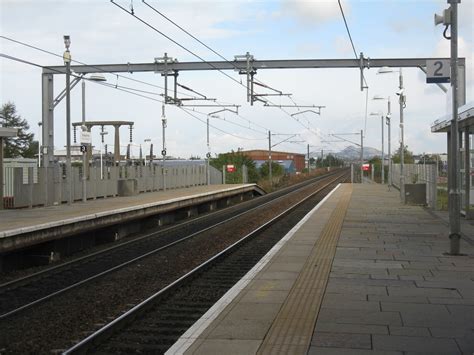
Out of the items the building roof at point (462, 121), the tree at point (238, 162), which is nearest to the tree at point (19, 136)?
the tree at point (238, 162)

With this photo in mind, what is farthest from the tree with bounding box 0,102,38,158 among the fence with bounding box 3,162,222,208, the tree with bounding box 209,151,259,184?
the fence with bounding box 3,162,222,208

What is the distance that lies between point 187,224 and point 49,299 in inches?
565

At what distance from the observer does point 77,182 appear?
2405 cm

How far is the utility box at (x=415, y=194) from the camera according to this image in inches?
1057

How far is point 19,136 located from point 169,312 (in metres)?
64.8

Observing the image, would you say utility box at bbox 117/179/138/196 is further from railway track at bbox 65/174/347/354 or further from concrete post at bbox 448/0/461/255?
concrete post at bbox 448/0/461/255

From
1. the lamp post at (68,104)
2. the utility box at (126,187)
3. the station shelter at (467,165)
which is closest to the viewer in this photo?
the station shelter at (467,165)

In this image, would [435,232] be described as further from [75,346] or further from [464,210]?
[75,346]

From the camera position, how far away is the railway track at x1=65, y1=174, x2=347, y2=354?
21.7 feet

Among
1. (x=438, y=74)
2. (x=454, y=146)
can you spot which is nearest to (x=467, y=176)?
(x=438, y=74)

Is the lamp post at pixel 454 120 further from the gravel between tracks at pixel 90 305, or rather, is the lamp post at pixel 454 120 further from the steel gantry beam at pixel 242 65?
the steel gantry beam at pixel 242 65

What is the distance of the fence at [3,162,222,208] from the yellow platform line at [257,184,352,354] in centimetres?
1130

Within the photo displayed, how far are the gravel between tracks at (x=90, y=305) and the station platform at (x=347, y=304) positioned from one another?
1.68 meters

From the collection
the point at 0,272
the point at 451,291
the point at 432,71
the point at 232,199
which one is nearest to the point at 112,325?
the point at 451,291
